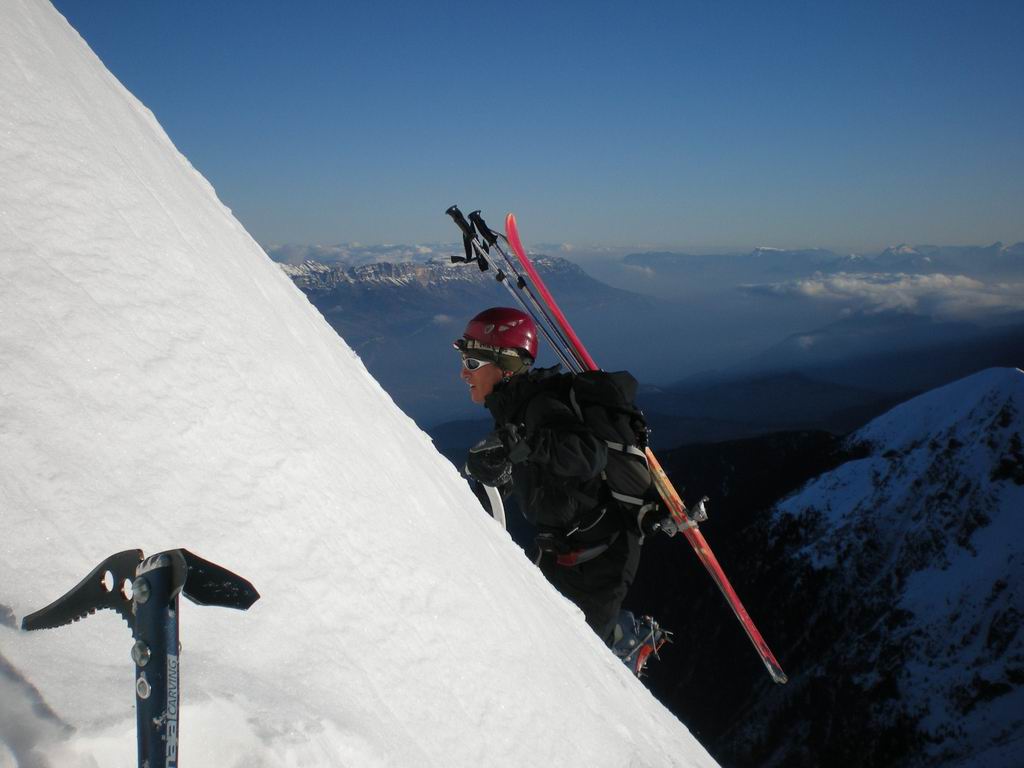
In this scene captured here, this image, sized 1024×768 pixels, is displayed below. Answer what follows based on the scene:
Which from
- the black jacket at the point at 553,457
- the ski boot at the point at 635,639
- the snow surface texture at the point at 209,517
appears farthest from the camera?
the ski boot at the point at 635,639

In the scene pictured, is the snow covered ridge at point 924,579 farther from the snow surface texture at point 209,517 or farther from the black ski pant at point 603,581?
the snow surface texture at point 209,517

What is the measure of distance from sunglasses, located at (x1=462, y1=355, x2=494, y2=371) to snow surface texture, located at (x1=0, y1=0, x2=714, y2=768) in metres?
3.04

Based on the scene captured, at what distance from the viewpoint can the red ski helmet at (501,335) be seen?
18.8 ft

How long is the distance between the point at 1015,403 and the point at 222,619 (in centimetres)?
9531

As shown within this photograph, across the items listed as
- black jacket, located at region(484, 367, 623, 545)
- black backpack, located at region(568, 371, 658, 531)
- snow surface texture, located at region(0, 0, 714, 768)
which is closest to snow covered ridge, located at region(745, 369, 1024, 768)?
black jacket, located at region(484, 367, 623, 545)

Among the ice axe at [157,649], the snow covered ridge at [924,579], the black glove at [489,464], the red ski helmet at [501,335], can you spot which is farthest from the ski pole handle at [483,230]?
the snow covered ridge at [924,579]

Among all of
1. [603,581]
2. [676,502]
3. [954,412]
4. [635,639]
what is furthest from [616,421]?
[954,412]

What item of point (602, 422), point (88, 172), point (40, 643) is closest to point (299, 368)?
point (88, 172)

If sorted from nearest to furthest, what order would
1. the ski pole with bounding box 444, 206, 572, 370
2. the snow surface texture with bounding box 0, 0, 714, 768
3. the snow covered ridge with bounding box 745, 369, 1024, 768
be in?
the snow surface texture with bounding box 0, 0, 714, 768
the ski pole with bounding box 444, 206, 572, 370
the snow covered ridge with bounding box 745, 369, 1024, 768

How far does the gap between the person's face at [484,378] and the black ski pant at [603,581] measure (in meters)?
1.90

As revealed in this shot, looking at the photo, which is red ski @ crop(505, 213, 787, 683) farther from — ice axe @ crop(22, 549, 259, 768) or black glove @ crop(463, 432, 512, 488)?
ice axe @ crop(22, 549, 259, 768)

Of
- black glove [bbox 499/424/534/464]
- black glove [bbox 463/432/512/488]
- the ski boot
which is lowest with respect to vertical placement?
the ski boot

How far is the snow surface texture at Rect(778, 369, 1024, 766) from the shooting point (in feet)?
171

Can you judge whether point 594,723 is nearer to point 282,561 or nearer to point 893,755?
point 282,561
